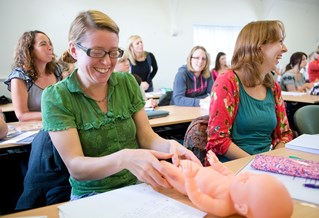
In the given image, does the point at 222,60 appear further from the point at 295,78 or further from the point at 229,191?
the point at 229,191

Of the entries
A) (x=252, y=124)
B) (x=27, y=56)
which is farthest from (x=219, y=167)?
(x=27, y=56)

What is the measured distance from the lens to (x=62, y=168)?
1.33 metres

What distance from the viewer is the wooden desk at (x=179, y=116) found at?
2332mm

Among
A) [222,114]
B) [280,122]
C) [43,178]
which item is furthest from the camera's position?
[280,122]

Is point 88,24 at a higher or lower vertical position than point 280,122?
higher

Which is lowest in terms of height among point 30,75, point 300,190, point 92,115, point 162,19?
point 300,190

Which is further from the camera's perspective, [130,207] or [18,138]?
[18,138]

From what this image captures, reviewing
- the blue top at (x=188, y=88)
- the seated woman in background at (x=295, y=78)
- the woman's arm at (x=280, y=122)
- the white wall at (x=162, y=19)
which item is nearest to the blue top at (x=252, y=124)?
the woman's arm at (x=280, y=122)

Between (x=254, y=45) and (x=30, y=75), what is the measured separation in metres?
2.01

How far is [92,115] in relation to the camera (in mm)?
1187

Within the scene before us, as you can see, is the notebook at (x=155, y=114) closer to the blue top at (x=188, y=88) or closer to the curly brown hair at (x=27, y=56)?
the blue top at (x=188, y=88)

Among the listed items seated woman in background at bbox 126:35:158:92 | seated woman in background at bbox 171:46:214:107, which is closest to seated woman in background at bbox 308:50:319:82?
seated woman in background at bbox 171:46:214:107

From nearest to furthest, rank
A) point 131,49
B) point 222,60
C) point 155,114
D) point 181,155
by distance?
point 181,155 → point 155,114 → point 131,49 → point 222,60

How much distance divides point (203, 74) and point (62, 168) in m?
2.32
